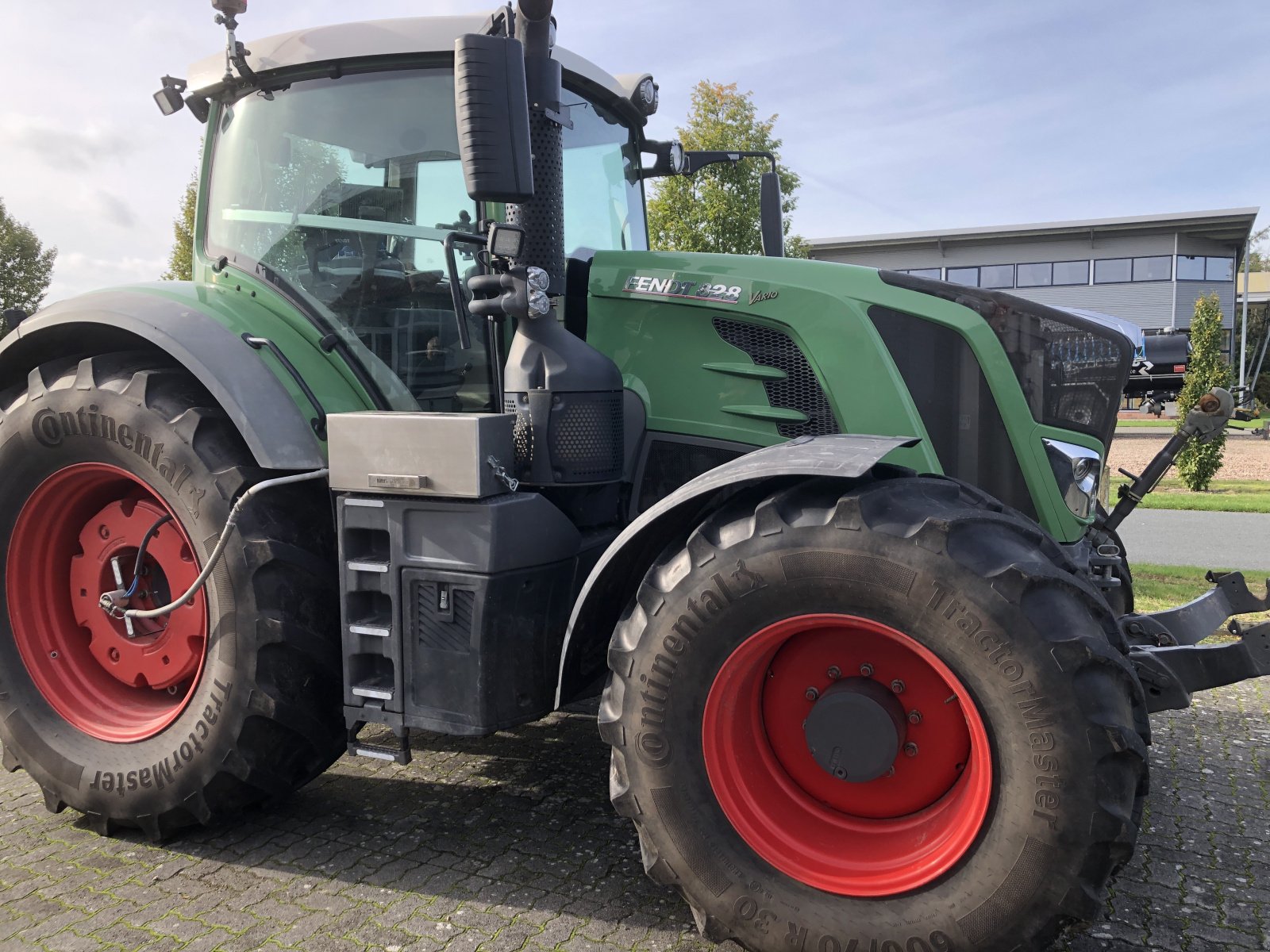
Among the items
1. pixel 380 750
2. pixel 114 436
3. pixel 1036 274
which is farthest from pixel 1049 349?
pixel 1036 274

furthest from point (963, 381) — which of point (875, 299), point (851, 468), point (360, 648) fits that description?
point (360, 648)

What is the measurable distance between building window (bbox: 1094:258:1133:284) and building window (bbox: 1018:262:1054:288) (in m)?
1.84

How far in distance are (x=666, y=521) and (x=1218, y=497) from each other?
11930 millimetres

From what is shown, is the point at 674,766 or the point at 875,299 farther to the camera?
the point at 875,299

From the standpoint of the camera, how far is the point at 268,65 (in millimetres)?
3393

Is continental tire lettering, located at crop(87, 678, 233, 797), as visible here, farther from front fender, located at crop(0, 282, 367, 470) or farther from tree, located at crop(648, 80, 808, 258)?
tree, located at crop(648, 80, 808, 258)

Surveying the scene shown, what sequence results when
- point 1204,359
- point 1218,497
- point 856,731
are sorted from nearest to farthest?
1. point 856,731
2. point 1218,497
3. point 1204,359

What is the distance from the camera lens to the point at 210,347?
121 inches

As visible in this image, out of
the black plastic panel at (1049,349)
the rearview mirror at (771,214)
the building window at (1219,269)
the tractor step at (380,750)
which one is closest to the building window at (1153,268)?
the building window at (1219,269)

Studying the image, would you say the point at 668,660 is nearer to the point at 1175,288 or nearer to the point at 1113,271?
the point at 1113,271

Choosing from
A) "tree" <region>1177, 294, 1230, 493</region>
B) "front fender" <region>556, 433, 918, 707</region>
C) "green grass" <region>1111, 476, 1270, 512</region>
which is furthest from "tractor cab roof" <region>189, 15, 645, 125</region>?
"tree" <region>1177, 294, 1230, 493</region>

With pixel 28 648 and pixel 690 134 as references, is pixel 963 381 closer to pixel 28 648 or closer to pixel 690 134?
pixel 28 648

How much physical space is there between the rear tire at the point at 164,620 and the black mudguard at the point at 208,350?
0.12 meters

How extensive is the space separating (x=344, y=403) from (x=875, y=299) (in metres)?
1.79
